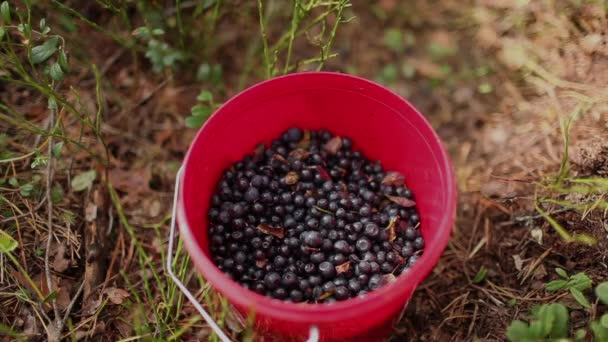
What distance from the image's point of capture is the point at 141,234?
7.44 ft

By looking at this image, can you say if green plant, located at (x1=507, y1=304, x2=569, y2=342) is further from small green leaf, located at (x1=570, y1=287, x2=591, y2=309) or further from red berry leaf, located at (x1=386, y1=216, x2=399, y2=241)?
red berry leaf, located at (x1=386, y1=216, x2=399, y2=241)

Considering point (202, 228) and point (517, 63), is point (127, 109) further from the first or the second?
point (517, 63)

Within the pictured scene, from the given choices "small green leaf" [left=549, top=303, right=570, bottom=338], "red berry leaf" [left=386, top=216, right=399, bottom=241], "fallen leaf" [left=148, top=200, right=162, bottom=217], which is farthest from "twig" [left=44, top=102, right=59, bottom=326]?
"small green leaf" [left=549, top=303, right=570, bottom=338]

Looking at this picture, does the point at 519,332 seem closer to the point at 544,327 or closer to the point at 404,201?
the point at 544,327

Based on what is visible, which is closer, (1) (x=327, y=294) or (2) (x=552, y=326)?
(2) (x=552, y=326)

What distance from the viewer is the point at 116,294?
2.05 meters

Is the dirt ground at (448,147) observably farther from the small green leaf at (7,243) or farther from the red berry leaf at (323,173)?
the red berry leaf at (323,173)

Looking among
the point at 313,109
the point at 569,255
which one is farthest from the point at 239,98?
the point at 569,255

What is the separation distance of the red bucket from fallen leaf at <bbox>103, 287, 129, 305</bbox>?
0.41 metres

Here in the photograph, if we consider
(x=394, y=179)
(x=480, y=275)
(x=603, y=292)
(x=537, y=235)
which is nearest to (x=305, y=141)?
(x=394, y=179)

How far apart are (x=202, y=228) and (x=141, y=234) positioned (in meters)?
0.45

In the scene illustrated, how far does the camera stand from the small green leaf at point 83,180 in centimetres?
219

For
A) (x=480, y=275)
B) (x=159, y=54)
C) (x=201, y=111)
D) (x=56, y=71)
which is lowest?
(x=480, y=275)

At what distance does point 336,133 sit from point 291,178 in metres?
0.37
